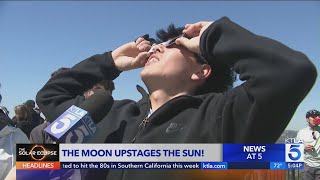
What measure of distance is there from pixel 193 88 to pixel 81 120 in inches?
19.2

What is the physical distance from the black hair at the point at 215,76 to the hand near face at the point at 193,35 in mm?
113

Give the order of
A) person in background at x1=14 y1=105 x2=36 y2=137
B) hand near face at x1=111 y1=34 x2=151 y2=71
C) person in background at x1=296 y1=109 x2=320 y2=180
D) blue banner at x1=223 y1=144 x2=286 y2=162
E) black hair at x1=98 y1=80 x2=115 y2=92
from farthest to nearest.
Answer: person in background at x1=14 y1=105 x2=36 y2=137
person in background at x1=296 y1=109 x2=320 y2=180
black hair at x1=98 y1=80 x2=115 y2=92
hand near face at x1=111 y1=34 x2=151 y2=71
blue banner at x1=223 y1=144 x2=286 y2=162

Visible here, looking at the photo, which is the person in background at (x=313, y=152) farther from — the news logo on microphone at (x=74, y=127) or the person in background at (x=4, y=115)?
the person in background at (x=4, y=115)

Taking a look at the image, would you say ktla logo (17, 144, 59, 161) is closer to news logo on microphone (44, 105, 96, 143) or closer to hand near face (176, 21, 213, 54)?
news logo on microphone (44, 105, 96, 143)

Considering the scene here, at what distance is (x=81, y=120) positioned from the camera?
162 cm

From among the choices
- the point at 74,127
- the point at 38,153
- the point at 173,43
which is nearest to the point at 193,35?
the point at 173,43

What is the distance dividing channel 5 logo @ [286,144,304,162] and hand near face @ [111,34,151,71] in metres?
0.71

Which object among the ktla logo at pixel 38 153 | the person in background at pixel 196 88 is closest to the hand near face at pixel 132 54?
the person in background at pixel 196 88

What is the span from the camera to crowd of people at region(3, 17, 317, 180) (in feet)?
4.15

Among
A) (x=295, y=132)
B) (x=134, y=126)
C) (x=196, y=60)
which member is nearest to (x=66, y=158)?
(x=134, y=126)

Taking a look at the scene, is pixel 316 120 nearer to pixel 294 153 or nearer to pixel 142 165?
pixel 294 153

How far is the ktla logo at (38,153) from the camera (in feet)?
5.30

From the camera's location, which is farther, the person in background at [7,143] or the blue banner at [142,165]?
the person in background at [7,143]

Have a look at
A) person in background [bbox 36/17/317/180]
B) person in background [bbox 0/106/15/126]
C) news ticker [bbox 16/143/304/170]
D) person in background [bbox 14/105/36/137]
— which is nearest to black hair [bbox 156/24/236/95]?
person in background [bbox 36/17/317/180]
